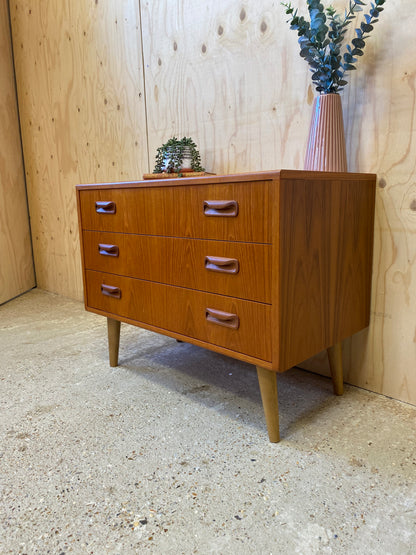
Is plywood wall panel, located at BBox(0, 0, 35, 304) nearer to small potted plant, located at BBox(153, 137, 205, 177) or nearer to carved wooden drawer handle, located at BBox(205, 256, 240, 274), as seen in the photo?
small potted plant, located at BBox(153, 137, 205, 177)

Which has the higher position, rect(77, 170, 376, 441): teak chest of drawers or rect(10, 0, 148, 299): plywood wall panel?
rect(10, 0, 148, 299): plywood wall panel

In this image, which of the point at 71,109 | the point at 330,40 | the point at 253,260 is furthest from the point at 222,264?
the point at 71,109

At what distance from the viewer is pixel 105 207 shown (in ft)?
4.94

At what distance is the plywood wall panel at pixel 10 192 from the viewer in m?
2.72

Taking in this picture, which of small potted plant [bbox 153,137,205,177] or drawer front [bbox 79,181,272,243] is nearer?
drawer front [bbox 79,181,272,243]

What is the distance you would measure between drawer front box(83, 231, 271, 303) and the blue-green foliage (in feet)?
1.98

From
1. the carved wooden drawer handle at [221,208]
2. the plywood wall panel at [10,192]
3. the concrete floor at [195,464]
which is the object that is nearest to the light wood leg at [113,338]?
the concrete floor at [195,464]

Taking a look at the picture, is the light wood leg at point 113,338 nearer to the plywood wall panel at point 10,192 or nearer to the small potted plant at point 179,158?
the small potted plant at point 179,158

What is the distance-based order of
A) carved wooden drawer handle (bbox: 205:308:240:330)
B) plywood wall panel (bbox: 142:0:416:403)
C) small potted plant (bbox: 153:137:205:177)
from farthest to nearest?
small potted plant (bbox: 153:137:205:177) → plywood wall panel (bbox: 142:0:416:403) → carved wooden drawer handle (bbox: 205:308:240:330)

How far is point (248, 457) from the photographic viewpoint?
3.63 feet

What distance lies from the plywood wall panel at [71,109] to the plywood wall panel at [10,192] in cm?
5

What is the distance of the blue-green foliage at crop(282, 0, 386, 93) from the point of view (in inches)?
47.9

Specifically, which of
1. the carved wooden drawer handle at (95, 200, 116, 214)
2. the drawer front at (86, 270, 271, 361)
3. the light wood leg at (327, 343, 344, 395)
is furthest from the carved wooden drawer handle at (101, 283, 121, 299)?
the light wood leg at (327, 343, 344, 395)

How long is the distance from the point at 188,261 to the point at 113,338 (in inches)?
24.2
